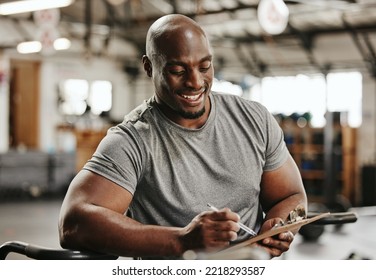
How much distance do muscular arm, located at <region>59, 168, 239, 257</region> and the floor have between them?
307cm

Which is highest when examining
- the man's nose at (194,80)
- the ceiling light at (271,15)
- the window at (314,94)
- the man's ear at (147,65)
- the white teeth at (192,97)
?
the ceiling light at (271,15)

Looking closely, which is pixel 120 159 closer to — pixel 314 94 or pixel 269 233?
pixel 269 233

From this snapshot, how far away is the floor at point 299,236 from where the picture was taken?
4879mm

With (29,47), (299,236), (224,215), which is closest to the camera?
(224,215)

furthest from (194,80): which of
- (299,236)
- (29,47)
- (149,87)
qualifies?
(149,87)

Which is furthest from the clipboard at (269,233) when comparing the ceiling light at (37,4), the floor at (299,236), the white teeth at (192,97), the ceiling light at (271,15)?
the ceiling light at (37,4)

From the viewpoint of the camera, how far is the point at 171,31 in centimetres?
143

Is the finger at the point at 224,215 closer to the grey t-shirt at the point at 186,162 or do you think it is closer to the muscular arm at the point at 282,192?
the grey t-shirt at the point at 186,162

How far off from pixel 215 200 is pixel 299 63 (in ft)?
37.5

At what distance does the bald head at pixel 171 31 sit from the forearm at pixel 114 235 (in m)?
0.50

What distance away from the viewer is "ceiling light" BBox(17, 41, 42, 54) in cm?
1004

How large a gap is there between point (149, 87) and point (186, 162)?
39.2 ft

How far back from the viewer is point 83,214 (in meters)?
1.27

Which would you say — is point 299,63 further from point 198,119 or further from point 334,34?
point 198,119
